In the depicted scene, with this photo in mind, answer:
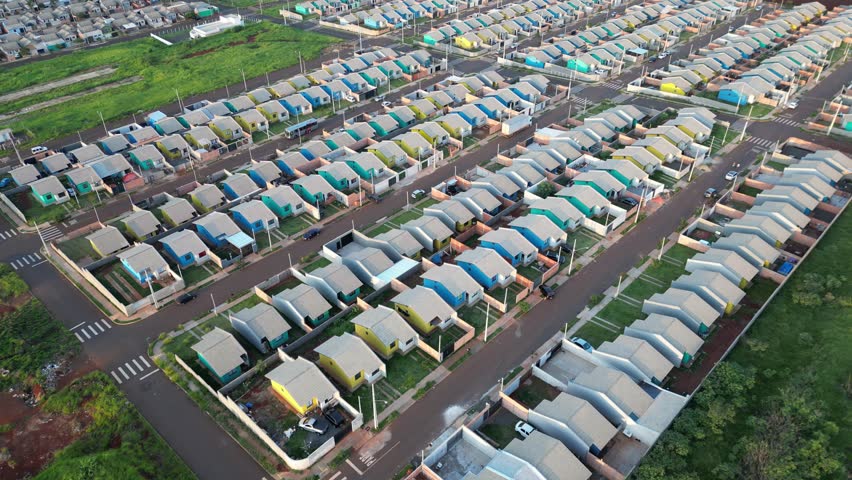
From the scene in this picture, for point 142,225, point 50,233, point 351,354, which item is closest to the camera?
point 351,354

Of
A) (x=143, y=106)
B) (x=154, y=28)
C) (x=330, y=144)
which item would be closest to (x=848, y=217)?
(x=330, y=144)

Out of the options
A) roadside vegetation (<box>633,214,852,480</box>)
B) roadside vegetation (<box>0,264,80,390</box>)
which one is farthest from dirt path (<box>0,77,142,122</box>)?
roadside vegetation (<box>633,214,852,480</box>)

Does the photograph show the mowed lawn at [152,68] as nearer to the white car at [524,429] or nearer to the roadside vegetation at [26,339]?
the roadside vegetation at [26,339]

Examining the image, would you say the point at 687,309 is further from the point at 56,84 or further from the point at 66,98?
the point at 56,84

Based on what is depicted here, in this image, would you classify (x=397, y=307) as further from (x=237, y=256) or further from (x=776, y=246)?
(x=776, y=246)

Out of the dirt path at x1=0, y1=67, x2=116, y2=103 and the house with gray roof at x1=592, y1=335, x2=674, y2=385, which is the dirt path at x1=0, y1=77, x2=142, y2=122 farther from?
the house with gray roof at x1=592, y1=335, x2=674, y2=385

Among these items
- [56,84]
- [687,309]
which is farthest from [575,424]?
[56,84]
